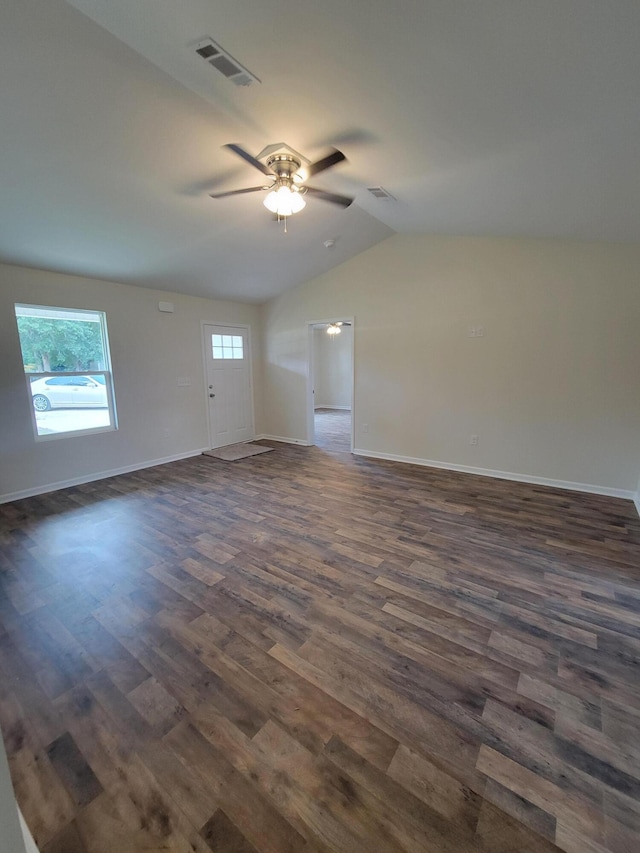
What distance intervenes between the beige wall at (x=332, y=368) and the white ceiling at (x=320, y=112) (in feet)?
22.6

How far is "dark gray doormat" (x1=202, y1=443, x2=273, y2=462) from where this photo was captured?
5427 mm

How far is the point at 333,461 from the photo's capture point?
516 centimetres

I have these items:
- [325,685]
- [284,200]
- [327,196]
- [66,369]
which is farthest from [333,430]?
[325,685]

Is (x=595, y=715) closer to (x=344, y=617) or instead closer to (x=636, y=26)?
(x=344, y=617)

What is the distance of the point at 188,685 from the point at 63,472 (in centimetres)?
364

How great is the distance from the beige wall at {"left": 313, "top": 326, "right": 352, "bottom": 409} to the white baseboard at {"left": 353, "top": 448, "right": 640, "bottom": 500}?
5.31 metres

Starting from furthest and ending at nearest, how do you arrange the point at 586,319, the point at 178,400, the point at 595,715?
the point at 178,400, the point at 586,319, the point at 595,715

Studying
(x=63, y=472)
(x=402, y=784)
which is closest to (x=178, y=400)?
(x=63, y=472)

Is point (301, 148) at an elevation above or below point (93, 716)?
above

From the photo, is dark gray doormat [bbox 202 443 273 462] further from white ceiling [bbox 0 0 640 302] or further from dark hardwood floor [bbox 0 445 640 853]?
white ceiling [bbox 0 0 640 302]

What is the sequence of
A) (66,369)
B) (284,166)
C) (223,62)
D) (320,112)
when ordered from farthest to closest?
1. (66,369)
2. (284,166)
3. (320,112)
4. (223,62)

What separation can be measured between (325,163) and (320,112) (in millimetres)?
247

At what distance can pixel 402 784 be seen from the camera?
1224mm

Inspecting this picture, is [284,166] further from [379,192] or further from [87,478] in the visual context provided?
[87,478]
